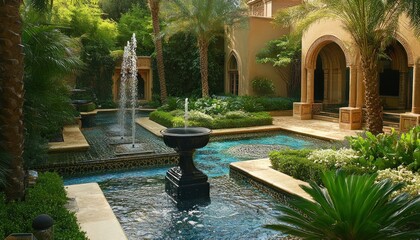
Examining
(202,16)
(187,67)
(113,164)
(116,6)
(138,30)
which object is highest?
(116,6)

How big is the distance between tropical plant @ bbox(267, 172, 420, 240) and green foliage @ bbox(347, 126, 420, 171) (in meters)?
3.50

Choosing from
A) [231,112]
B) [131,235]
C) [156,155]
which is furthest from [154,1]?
[131,235]

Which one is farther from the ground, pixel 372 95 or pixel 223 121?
pixel 372 95

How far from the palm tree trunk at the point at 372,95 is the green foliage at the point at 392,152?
198 inches

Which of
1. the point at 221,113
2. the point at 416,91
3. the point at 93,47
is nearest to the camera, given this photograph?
the point at 416,91

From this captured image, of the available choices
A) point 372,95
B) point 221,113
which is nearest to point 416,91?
point 372,95

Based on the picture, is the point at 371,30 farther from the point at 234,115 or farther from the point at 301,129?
the point at 234,115

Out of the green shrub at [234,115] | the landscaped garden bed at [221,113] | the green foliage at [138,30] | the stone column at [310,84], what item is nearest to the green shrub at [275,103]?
the landscaped garden bed at [221,113]

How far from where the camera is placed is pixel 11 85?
17.0 feet

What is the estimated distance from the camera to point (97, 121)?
2033 cm

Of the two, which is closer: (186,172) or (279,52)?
(186,172)

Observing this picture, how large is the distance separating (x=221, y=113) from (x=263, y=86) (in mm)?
5812

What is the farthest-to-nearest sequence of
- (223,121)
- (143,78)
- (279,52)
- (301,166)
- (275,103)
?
(143,78), (279,52), (275,103), (223,121), (301,166)

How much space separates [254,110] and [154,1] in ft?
29.5
